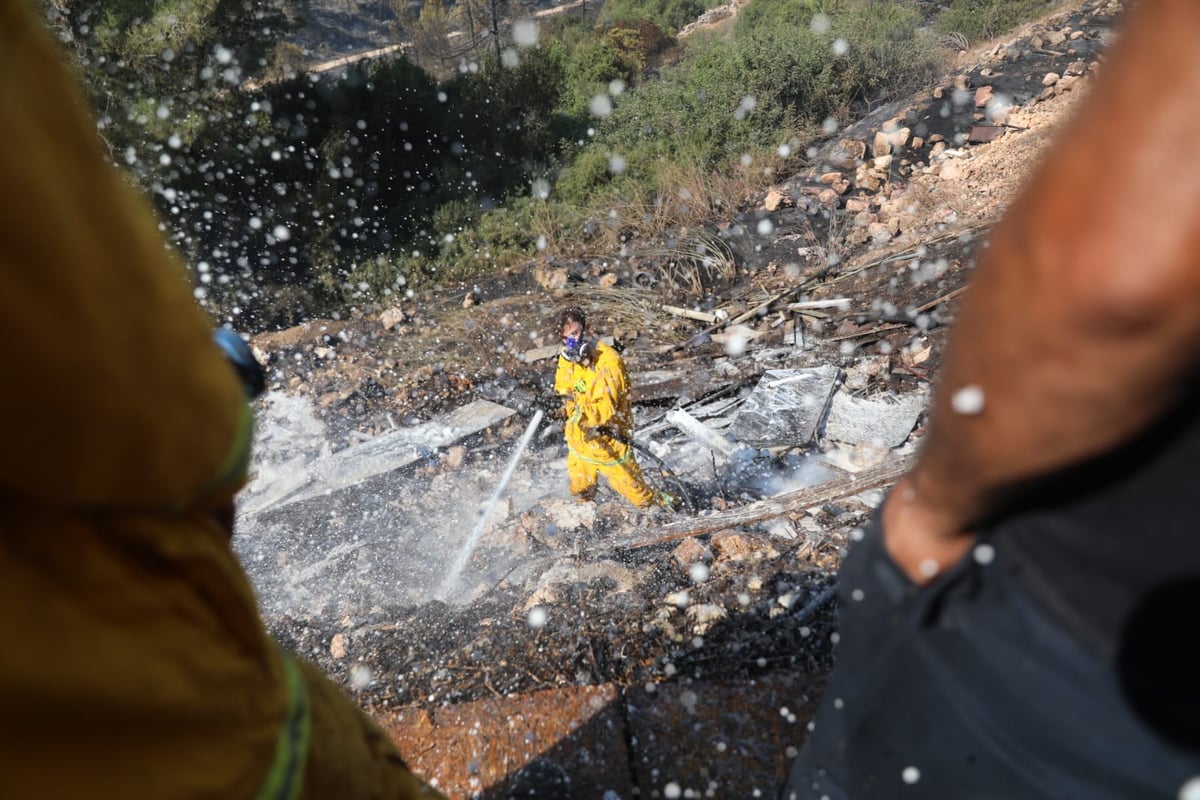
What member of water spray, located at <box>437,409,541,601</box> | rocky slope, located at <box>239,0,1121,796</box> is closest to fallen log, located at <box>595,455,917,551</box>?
rocky slope, located at <box>239,0,1121,796</box>

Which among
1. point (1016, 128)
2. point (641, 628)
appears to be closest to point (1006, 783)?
point (641, 628)

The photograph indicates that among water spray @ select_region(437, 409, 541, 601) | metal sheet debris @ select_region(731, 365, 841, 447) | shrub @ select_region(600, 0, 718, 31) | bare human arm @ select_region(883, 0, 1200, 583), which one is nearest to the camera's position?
bare human arm @ select_region(883, 0, 1200, 583)

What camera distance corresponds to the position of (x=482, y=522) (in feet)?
18.2

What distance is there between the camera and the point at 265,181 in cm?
1202

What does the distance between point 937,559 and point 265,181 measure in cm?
1363

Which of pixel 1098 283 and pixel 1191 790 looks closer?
pixel 1098 283

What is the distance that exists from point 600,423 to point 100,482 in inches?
173

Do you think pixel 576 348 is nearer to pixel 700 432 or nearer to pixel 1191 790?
pixel 700 432

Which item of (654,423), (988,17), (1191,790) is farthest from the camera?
(988,17)

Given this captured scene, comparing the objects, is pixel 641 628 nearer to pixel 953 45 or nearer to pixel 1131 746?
pixel 1131 746

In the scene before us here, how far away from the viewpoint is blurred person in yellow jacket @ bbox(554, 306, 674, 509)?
489 centimetres

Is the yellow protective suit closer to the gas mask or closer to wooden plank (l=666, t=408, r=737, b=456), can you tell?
the gas mask

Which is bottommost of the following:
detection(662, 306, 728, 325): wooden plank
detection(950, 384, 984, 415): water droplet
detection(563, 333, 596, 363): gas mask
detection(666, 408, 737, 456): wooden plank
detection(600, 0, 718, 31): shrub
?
detection(666, 408, 737, 456): wooden plank

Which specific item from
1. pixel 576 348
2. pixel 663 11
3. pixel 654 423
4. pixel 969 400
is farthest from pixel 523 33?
pixel 969 400
